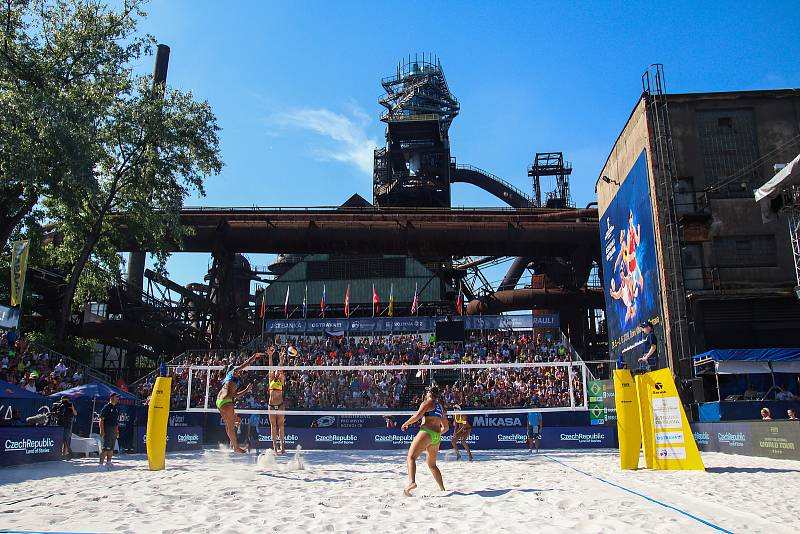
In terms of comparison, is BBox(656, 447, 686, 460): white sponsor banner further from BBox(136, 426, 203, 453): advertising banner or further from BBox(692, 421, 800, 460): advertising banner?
BBox(136, 426, 203, 453): advertising banner

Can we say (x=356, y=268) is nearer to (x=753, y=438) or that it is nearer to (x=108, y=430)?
(x=108, y=430)

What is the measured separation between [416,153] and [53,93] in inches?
1037

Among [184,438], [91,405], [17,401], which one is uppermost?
[17,401]

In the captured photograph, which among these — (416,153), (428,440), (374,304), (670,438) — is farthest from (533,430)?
(416,153)

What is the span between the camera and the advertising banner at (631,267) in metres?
21.8

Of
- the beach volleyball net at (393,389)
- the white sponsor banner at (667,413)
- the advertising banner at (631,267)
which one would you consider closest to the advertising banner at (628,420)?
the white sponsor banner at (667,413)

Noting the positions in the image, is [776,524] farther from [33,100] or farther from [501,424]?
[33,100]

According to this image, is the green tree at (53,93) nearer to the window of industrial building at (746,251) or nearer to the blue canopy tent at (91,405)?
the blue canopy tent at (91,405)

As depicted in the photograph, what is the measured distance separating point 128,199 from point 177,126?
3875 millimetres

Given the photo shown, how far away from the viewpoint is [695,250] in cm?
2186

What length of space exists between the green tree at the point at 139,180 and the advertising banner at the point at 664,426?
20400 mm

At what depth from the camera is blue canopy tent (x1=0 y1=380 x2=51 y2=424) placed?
15031mm

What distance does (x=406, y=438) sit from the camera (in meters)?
20.3

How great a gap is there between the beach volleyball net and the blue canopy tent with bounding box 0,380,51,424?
5790 mm
